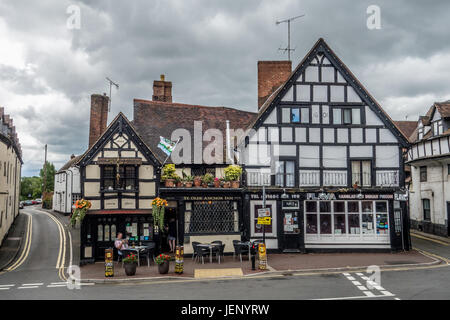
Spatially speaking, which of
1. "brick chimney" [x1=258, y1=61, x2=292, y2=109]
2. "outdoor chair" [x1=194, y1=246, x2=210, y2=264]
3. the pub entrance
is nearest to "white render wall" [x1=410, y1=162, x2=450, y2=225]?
"brick chimney" [x1=258, y1=61, x2=292, y2=109]

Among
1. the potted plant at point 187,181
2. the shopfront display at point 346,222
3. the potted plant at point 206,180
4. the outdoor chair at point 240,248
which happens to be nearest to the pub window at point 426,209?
the shopfront display at point 346,222

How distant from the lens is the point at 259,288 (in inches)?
519

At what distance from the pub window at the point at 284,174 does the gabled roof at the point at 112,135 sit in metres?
6.92

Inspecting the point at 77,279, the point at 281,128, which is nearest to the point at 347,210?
the point at 281,128

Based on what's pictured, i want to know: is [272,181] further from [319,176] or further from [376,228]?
[376,228]

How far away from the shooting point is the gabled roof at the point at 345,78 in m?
22.0

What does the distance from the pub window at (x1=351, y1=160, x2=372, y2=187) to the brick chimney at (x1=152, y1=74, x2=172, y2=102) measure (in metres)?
16.2

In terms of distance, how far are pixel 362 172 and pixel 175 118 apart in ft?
42.3

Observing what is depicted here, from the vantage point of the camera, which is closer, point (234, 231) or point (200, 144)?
point (234, 231)

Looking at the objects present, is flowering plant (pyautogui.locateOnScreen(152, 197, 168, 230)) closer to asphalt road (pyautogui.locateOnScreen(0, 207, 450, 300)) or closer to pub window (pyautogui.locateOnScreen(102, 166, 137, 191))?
pub window (pyautogui.locateOnScreen(102, 166, 137, 191))

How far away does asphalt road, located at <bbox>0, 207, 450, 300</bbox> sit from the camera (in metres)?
12.0
